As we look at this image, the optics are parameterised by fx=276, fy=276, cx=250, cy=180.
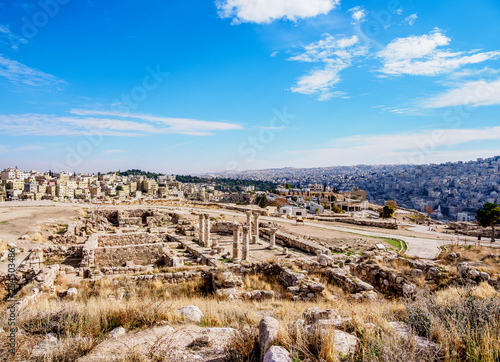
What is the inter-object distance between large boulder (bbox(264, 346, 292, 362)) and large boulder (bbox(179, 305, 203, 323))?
8.59 ft

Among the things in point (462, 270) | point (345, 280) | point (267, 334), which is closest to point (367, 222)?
point (462, 270)

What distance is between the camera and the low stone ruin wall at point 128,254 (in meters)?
14.4

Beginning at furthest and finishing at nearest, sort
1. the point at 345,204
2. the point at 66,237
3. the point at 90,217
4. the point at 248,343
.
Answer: the point at 345,204 < the point at 90,217 < the point at 66,237 < the point at 248,343

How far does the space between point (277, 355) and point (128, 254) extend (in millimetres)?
13717

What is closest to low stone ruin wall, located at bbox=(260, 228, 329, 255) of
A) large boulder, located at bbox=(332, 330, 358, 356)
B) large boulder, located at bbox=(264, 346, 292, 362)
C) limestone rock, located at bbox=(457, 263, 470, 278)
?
limestone rock, located at bbox=(457, 263, 470, 278)

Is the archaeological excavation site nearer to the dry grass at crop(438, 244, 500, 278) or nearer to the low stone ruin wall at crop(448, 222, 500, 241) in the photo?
the dry grass at crop(438, 244, 500, 278)

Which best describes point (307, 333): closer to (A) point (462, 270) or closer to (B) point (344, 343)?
(B) point (344, 343)

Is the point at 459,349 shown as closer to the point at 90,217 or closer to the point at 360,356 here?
the point at 360,356

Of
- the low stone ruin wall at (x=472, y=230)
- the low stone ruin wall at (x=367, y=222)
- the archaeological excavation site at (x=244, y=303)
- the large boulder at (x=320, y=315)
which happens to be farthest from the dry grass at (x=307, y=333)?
the low stone ruin wall at (x=472, y=230)

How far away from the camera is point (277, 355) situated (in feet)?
10.0

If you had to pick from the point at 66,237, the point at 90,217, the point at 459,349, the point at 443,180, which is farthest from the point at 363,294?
the point at 443,180

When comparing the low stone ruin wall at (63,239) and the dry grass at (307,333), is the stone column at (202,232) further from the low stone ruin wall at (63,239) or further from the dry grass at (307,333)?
the dry grass at (307,333)

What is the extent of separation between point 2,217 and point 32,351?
24.9 meters

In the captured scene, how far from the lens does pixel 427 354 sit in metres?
3.22
